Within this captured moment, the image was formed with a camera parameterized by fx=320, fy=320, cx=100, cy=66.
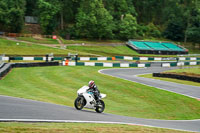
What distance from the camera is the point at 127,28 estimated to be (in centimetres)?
9094

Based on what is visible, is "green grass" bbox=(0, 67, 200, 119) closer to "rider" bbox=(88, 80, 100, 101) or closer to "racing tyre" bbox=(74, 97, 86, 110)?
"rider" bbox=(88, 80, 100, 101)

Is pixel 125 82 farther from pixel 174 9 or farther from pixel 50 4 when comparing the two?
pixel 174 9

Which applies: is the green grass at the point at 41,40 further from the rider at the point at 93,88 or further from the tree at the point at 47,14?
the rider at the point at 93,88

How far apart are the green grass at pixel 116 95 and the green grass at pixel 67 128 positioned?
18.5ft

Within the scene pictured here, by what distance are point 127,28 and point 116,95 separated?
69465 mm

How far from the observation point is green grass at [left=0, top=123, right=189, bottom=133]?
9711mm

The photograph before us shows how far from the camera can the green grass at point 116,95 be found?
19.3 m

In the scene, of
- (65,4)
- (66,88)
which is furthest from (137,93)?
(65,4)

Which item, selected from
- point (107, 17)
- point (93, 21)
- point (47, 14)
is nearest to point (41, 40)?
point (47, 14)

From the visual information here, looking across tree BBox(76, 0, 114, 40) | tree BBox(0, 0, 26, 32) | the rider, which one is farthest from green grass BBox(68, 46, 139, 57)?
the rider

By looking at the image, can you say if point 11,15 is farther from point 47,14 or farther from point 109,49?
point 109,49

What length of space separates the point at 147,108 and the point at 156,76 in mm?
16915

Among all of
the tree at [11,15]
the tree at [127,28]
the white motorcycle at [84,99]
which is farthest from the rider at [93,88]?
the tree at [127,28]

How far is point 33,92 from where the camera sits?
70.1 ft
